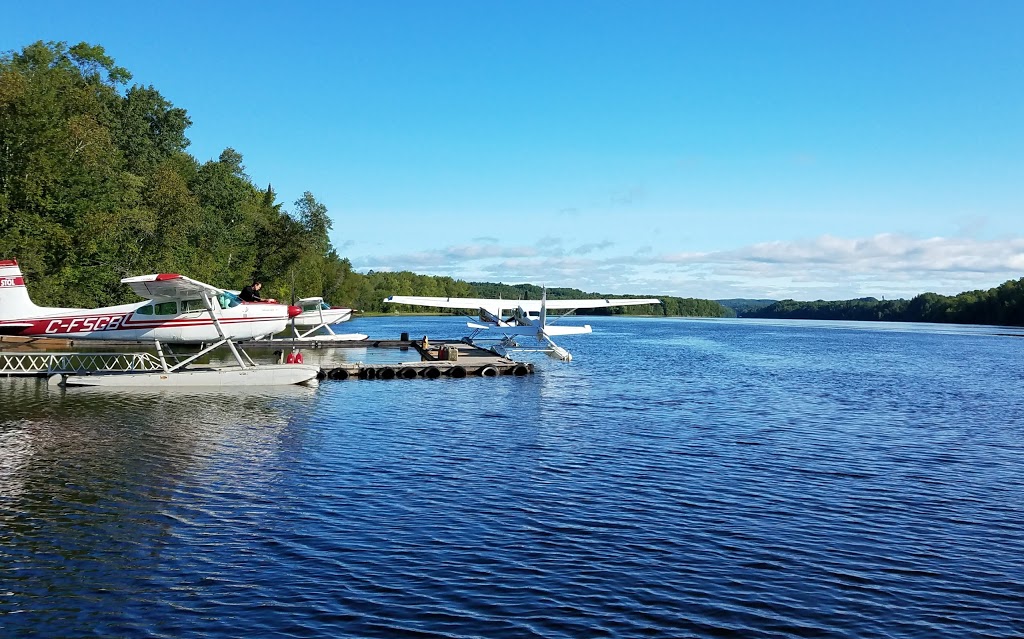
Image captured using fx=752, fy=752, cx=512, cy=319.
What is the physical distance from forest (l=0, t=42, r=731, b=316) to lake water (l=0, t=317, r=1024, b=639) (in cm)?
2262

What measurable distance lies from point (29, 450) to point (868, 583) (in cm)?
1261

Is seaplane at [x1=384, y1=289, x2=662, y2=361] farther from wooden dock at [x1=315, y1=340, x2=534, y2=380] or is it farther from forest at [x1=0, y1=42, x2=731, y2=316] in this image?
forest at [x1=0, y1=42, x2=731, y2=316]

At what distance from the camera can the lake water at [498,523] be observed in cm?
634

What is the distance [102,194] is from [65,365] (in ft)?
55.1

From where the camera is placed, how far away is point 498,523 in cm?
893

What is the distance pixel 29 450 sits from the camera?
12.5 metres

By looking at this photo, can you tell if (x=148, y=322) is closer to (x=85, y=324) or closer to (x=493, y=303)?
(x=85, y=324)

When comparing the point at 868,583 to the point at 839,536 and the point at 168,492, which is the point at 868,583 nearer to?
the point at 839,536

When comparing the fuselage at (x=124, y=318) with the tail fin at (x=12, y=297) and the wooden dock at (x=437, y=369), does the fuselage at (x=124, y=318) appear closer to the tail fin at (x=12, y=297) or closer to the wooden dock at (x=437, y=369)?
the tail fin at (x=12, y=297)

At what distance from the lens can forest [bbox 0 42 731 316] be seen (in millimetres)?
35719

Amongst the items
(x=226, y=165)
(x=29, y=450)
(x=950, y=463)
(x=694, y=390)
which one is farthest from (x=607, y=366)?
(x=226, y=165)

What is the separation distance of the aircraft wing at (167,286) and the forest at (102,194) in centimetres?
1903

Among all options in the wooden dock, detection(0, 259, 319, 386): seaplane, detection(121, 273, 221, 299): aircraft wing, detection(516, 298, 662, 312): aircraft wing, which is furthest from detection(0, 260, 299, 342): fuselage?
detection(516, 298, 662, 312): aircraft wing

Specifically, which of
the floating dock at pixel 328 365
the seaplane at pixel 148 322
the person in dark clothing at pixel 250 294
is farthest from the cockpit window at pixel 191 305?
the floating dock at pixel 328 365
